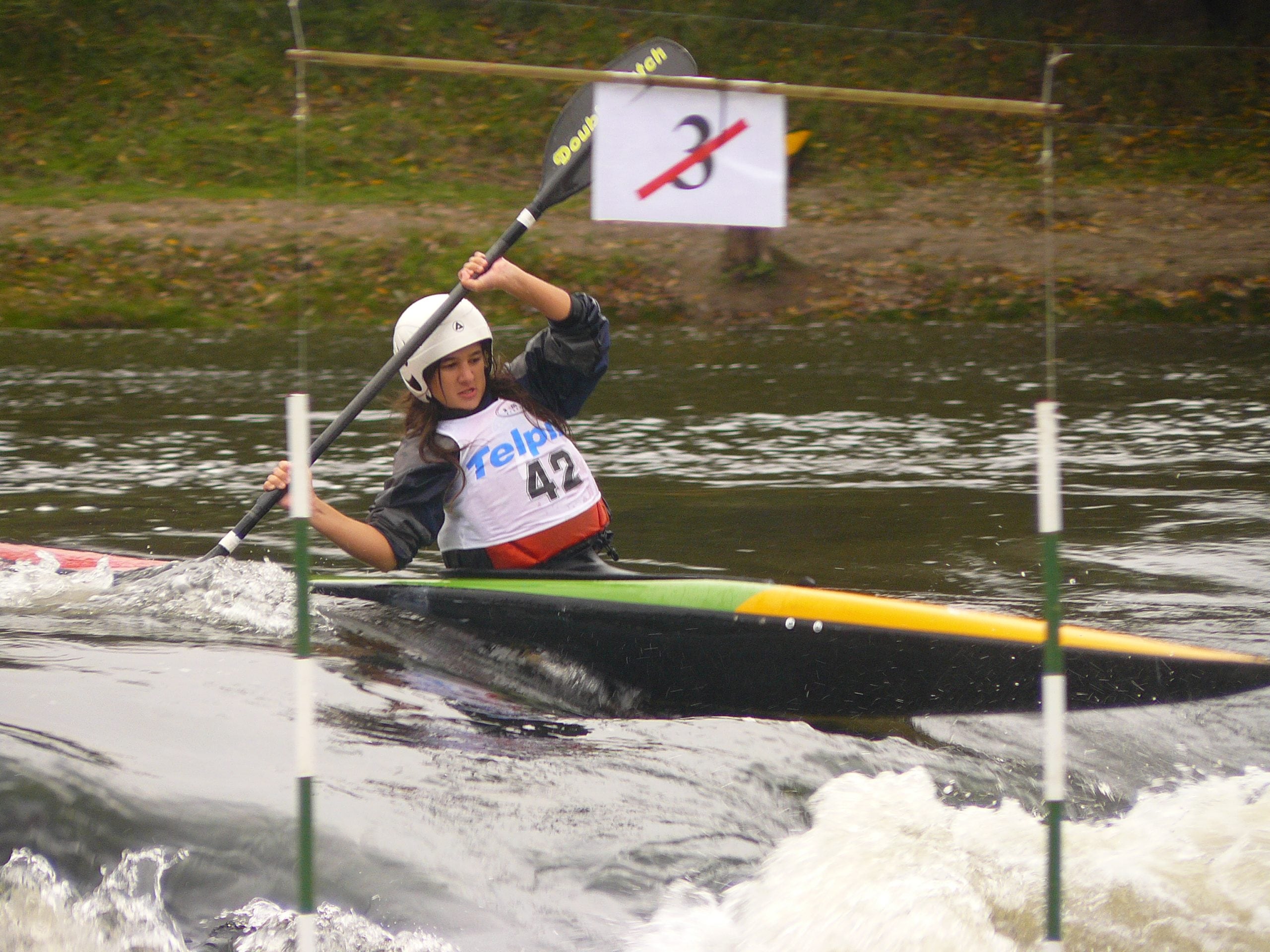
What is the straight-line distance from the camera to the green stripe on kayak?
4.08 m

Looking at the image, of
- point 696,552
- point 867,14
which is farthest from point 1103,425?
point 867,14

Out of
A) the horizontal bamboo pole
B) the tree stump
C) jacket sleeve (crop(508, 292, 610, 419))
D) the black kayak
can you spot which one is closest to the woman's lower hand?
the black kayak

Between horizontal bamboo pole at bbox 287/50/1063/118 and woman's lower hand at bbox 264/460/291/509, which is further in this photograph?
→ woman's lower hand at bbox 264/460/291/509

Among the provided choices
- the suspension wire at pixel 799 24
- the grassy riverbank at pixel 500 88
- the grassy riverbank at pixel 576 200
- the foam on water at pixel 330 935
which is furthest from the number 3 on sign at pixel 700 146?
the suspension wire at pixel 799 24

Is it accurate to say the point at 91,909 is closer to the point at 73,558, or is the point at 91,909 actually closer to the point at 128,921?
Answer: the point at 128,921

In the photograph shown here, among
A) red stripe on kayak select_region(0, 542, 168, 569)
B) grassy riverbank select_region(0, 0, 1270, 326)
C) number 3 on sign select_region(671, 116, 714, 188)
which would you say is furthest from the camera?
grassy riverbank select_region(0, 0, 1270, 326)

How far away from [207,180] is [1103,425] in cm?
1076

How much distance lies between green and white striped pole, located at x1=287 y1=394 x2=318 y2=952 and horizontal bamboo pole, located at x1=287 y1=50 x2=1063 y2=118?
0.99 metres

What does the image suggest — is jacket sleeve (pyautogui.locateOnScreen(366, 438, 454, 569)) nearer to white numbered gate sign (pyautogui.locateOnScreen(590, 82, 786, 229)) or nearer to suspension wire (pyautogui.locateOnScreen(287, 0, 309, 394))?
suspension wire (pyautogui.locateOnScreen(287, 0, 309, 394))

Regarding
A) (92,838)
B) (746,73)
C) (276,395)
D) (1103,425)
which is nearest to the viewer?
(92,838)

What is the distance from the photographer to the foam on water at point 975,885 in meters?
2.88

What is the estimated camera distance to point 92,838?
3059 millimetres

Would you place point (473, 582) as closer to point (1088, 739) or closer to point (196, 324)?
point (1088, 739)

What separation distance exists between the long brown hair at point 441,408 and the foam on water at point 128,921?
1738mm
